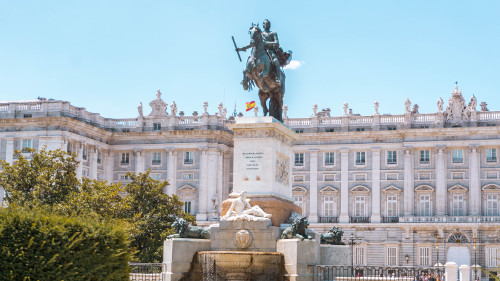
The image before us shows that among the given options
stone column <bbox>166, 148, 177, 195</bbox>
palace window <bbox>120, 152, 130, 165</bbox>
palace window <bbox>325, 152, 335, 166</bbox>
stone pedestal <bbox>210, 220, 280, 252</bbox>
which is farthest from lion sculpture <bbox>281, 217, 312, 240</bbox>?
palace window <bbox>120, 152, 130, 165</bbox>

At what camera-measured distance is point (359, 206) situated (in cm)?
8781

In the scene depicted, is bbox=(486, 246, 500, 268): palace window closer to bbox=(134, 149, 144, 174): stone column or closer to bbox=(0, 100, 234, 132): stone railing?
bbox=(0, 100, 234, 132): stone railing

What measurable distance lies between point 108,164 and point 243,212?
6789cm

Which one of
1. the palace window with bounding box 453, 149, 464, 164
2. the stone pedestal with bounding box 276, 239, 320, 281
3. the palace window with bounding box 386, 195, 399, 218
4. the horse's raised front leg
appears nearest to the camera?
the stone pedestal with bounding box 276, 239, 320, 281

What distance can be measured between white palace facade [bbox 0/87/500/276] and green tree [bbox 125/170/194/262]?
25829mm

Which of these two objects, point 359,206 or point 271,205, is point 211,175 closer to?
point 359,206

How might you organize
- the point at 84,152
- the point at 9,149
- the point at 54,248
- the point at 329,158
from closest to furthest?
the point at 54,248, the point at 9,149, the point at 84,152, the point at 329,158

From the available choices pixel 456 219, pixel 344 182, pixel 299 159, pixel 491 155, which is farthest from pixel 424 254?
pixel 299 159

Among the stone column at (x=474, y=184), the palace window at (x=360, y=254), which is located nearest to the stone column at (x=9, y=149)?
the palace window at (x=360, y=254)

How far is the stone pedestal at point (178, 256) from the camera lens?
82.6 feet

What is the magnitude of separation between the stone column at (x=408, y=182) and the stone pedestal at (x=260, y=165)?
6057cm

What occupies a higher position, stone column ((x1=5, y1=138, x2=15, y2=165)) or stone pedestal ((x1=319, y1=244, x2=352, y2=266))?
stone column ((x1=5, y1=138, x2=15, y2=165))

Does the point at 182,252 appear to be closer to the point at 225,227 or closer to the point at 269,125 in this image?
the point at 225,227

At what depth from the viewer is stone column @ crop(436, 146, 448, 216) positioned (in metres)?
84.2
